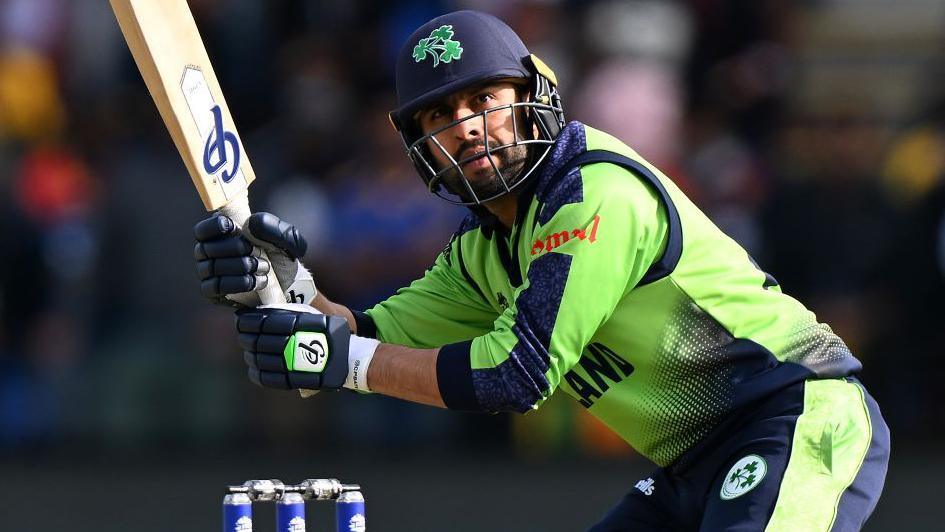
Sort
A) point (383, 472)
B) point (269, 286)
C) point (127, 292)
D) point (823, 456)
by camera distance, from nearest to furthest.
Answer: point (823, 456) → point (269, 286) → point (383, 472) → point (127, 292)

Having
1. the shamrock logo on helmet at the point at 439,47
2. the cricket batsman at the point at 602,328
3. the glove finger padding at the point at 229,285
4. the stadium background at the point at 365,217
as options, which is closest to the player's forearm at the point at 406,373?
the cricket batsman at the point at 602,328

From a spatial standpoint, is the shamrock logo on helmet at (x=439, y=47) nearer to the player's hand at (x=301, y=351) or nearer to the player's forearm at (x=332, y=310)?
the player's hand at (x=301, y=351)

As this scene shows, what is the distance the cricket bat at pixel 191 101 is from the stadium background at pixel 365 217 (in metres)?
3.53

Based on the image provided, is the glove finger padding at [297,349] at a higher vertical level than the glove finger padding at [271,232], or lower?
lower

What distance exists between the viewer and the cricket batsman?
134 inches

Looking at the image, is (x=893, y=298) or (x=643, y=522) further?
(x=893, y=298)

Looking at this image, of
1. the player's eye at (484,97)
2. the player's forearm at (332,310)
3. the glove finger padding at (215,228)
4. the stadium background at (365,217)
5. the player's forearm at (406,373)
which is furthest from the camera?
the stadium background at (365,217)

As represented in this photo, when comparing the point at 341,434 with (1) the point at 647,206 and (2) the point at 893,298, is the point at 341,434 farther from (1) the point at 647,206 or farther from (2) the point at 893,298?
(1) the point at 647,206

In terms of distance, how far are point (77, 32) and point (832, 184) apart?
13.6 feet

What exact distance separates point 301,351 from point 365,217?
4.16 meters

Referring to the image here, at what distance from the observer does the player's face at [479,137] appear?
3.65m

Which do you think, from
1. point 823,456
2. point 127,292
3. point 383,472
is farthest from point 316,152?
point 823,456

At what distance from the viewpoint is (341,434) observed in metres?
7.59

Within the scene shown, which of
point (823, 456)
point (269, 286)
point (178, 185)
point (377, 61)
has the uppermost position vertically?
point (377, 61)
